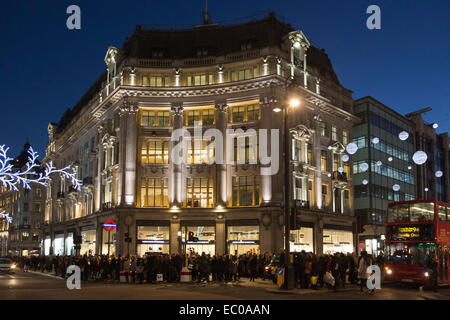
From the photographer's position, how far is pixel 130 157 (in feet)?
A: 157

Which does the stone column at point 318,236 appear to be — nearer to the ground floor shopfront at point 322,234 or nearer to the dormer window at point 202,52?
the ground floor shopfront at point 322,234

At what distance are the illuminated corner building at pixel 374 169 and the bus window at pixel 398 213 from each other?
3410 centimetres

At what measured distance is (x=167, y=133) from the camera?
4844 centimetres

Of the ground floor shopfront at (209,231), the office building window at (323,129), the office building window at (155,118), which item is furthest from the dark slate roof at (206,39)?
the ground floor shopfront at (209,231)

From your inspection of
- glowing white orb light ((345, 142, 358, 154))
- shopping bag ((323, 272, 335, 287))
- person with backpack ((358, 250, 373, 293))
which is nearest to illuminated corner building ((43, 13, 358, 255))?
glowing white orb light ((345, 142, 358, 154))

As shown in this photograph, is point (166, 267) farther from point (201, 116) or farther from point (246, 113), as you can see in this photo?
point (201, 116)

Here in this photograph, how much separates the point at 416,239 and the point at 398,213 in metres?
1.61

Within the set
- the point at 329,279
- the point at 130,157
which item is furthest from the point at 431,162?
the point at 329,279

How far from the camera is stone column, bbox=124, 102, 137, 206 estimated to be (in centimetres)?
4731

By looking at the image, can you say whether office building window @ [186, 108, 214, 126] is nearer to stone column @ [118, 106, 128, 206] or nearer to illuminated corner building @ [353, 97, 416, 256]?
stone column @ [118, 106, 128, 206]

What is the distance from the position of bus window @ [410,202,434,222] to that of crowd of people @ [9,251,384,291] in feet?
12.0

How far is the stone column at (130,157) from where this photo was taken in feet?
155
